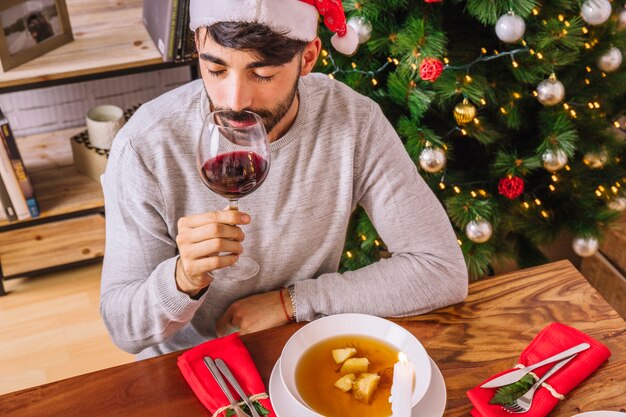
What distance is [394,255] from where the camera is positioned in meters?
1.25

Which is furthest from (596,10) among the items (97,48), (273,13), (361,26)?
(97,48)

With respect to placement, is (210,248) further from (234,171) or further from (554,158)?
(554,158)

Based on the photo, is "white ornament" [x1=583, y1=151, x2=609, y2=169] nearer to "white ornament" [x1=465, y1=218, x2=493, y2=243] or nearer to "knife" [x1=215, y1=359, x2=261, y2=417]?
"white ornament" [x1=465, y1=218, x2=493, y2=243]

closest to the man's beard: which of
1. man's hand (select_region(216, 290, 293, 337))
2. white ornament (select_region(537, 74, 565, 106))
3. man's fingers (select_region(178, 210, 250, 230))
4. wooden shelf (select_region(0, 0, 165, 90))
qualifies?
man's fingers (select_region(178, 210, 250, 230))

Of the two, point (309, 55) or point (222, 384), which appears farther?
point (309, 55)

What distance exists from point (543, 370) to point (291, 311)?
1.42ft

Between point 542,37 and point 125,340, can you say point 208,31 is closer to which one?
point 125,340

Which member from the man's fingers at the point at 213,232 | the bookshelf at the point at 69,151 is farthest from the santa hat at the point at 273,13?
the bookshelf at the point at 69,151

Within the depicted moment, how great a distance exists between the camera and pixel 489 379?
97cm

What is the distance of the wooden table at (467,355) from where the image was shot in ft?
3.06

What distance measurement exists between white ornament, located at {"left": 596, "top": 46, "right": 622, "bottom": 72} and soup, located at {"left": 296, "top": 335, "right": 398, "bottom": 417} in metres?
1.19

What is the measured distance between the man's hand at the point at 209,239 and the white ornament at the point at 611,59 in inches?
50.2

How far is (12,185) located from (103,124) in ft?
1.18

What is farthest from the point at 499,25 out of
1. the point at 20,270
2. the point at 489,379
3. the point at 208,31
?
the point at 20,270
